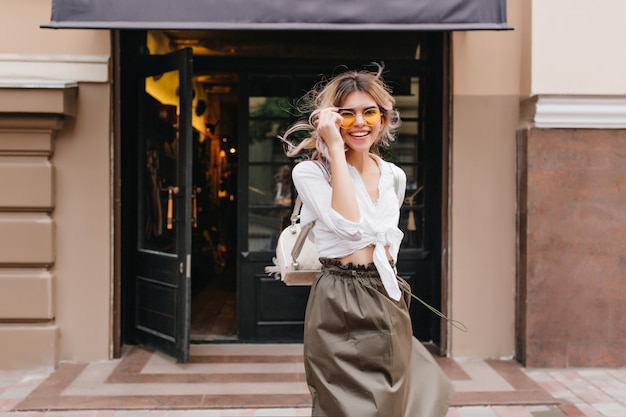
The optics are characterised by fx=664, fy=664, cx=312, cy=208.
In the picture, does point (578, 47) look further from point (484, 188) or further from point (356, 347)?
point (356, 347)

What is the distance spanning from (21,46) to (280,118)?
2.26m

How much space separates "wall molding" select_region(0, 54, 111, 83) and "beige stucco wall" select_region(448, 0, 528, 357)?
9.55 ft

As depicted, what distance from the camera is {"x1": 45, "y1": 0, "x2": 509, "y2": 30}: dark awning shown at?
4.50 m

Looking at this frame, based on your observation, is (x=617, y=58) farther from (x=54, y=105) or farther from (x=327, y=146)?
(x=54, y=105)

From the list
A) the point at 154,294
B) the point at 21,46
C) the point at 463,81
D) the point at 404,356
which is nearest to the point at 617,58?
the point at 463,81

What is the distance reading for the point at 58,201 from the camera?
5418mm

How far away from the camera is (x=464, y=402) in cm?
471

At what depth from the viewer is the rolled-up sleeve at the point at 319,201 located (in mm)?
2701

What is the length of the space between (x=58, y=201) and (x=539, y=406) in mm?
4015

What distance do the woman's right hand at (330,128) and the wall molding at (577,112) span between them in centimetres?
309

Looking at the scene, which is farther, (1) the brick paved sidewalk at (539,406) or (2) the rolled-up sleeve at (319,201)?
(1) the brick paved sidewalk at (539,406)

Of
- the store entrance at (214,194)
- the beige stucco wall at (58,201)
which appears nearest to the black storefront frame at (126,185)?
the beige stucco wall at (58,201)

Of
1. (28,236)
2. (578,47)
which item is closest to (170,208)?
(28,236)

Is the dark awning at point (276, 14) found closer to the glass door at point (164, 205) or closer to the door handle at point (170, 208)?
the glass door at point (164, 205)
